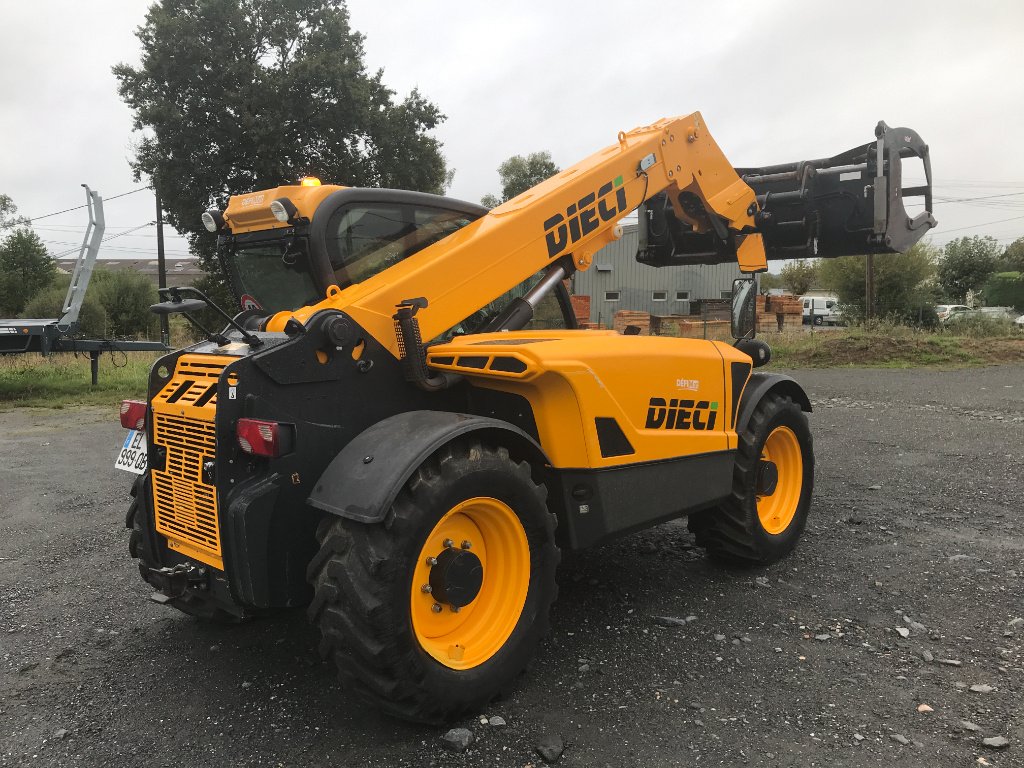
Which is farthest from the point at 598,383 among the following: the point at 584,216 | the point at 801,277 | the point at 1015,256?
the point at 1015,256

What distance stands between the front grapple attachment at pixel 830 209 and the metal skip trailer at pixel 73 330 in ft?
29.7

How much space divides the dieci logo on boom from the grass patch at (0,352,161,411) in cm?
1155

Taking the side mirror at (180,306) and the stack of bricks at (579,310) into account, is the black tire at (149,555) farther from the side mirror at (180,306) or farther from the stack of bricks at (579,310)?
the stack of bricks at (579,310)

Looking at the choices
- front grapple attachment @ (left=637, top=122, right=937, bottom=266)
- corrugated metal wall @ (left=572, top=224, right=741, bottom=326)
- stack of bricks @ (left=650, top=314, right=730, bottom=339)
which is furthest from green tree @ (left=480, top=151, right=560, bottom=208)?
front grapple attachment @ (left=637, top=122, right=937, bottom=266)

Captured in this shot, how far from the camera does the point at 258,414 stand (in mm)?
2848

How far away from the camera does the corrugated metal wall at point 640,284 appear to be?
1238 inches

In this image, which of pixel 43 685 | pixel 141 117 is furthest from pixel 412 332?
pixel 141 117

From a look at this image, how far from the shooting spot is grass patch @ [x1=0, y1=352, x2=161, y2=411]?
13.2 meters

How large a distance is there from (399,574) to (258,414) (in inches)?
33.4

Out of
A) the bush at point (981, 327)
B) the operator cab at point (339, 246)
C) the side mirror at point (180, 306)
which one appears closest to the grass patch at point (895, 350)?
the bush at point (981, 327)

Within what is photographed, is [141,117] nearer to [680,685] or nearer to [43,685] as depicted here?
[43,685]

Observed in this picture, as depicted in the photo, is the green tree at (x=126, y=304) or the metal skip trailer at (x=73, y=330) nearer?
the metal skip trailer at (x=73, y=330)

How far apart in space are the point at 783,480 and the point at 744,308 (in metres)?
1.19

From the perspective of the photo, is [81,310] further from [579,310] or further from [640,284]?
[579,310]
